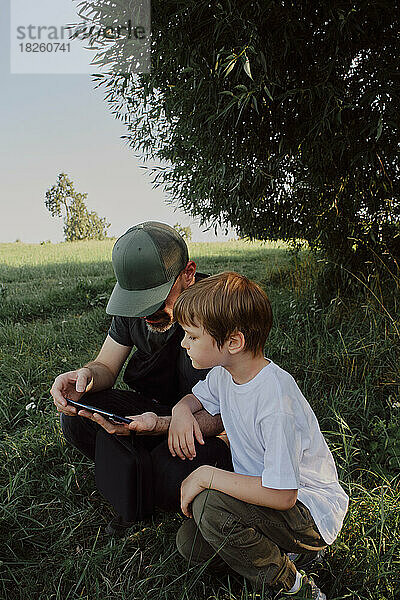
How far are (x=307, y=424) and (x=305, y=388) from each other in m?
1.58

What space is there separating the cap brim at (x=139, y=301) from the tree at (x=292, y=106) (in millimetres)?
1572

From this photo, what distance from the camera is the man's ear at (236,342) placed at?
159 centimetres

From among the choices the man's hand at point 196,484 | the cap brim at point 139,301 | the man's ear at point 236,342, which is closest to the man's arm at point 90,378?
the cap brim at point 139,301

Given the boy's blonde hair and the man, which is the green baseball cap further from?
the boy's blonde hair

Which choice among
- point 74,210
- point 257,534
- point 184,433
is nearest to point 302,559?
point 257,534

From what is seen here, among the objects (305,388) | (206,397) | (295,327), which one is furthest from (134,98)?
(206,397)

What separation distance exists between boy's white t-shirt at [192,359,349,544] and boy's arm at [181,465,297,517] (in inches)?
1.5

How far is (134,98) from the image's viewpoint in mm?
5098

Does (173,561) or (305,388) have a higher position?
(305,388)

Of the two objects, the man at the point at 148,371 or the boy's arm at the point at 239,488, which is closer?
the boy's arm at the point at 239,488

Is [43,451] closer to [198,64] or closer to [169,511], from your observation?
[169,511]

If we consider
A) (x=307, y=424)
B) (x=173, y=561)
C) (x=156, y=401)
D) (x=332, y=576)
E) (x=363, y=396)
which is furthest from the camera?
(x=363, y=396)

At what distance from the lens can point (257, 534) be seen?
5.09 ft

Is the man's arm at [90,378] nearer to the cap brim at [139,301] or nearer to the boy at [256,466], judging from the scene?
the cap brim at [139,301]
